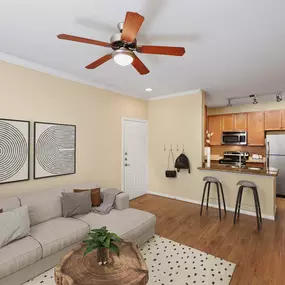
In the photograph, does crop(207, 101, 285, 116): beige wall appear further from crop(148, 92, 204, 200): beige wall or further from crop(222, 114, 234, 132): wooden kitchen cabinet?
crop(148, 92, 204, 200): beige wall

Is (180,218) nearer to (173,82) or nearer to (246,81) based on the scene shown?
(173,82)

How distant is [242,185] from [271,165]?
2.28m

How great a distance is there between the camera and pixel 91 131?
3.83 meters

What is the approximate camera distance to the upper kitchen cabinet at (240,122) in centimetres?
584

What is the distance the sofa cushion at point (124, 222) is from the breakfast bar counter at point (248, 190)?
210 cm

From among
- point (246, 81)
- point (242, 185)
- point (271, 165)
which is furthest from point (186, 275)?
point (271, 165)

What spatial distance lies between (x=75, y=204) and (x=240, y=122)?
532cm

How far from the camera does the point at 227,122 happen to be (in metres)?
6.15

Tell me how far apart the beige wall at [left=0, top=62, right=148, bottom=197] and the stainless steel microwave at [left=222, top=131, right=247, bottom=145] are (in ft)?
9.67

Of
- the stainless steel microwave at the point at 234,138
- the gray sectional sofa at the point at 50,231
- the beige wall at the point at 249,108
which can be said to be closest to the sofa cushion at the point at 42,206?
the gray sectional sofa at the point at 50,231

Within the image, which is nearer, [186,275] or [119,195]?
[186,275]

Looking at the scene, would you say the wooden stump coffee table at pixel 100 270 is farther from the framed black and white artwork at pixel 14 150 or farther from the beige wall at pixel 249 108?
the beige wall at pixel 249 108

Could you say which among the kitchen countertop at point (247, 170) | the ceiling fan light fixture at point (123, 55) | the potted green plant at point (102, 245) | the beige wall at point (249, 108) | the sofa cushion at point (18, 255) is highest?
the beige wall at point (249, 108)

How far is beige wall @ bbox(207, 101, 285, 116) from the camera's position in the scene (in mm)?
5370
